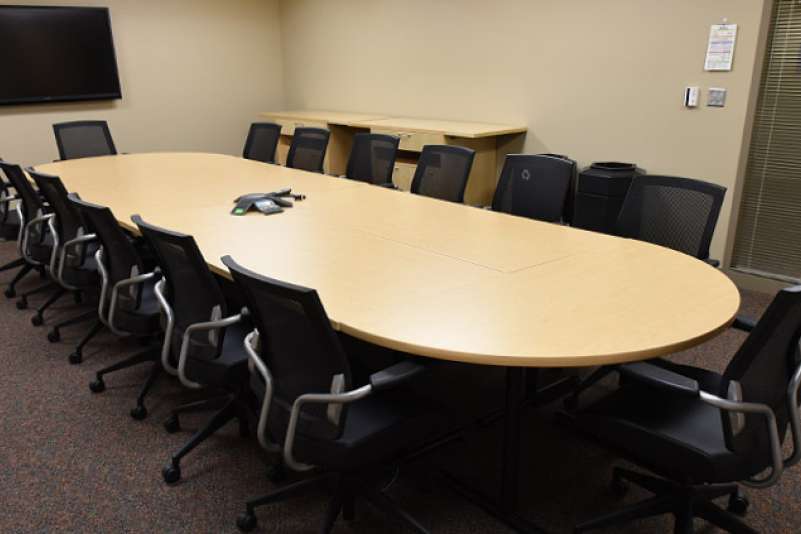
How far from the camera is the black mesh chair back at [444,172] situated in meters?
3.96

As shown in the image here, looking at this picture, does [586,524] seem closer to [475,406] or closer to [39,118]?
[475,406]

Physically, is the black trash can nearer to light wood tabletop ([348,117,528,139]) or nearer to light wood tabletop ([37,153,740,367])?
light wood tabletop ([348,117,528,139])

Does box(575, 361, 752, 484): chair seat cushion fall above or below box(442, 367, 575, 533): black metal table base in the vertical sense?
above

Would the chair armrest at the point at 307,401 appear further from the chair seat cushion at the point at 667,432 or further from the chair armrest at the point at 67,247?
the chair armrest at the point at 67,247

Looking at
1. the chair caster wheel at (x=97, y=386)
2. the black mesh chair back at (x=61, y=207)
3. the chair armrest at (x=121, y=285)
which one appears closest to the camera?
the chair armrest at (x=121, y=285)

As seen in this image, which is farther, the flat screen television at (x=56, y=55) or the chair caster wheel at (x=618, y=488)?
the flat screen television at (x=56, y=55)

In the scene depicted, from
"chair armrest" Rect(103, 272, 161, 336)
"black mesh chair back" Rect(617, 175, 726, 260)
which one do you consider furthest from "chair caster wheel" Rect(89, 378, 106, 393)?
"black mesh chair back" Rect(617, 175, 726, 260)

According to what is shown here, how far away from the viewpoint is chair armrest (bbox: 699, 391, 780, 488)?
165cm

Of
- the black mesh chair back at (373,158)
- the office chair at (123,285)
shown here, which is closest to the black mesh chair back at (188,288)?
the office chair at (123,285)

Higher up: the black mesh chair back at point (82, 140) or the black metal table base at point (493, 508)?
the black mesh chair back at point (82, 140)

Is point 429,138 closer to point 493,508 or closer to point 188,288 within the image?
point 188,288

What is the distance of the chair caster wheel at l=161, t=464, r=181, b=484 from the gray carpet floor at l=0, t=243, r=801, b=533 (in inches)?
1.2

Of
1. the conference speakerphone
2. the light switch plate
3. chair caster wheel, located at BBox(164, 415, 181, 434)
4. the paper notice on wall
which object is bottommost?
chair caster wheel, located at BBox(164, 415, 181, 434)

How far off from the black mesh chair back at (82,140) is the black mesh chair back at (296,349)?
4.49m
